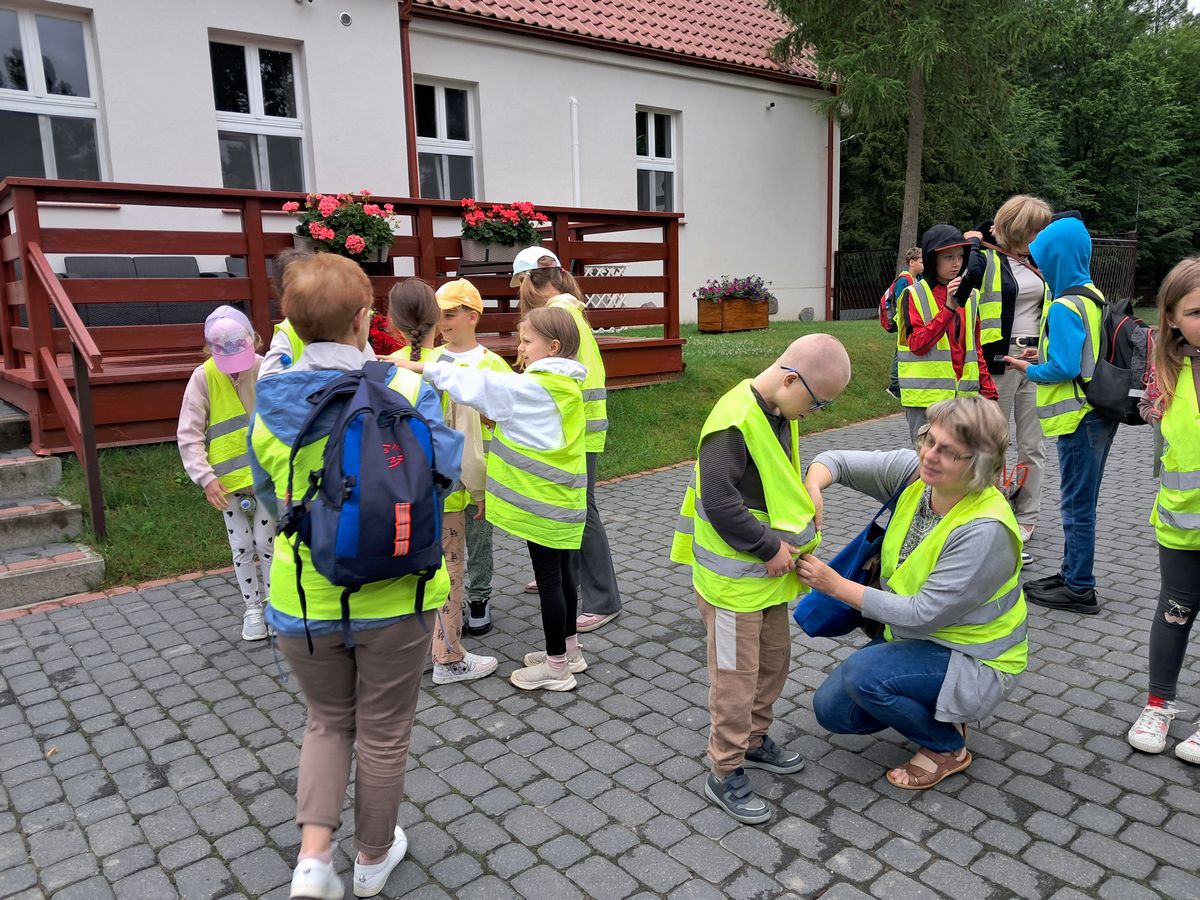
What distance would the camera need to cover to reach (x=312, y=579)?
2.30 metres

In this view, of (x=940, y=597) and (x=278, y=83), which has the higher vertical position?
(x=278, y=83)

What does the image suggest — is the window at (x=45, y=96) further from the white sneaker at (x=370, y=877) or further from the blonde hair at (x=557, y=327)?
the white sneaker at (x=370, y=877)

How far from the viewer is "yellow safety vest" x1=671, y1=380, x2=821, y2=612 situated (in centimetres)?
272

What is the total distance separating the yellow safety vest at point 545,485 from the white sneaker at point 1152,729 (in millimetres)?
2255

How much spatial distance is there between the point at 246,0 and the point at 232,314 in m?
8.17

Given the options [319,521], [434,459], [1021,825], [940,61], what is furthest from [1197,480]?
[940,61]

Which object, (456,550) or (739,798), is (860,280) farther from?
(739,798)

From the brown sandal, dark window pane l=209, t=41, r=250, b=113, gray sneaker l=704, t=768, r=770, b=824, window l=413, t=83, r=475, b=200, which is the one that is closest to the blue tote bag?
the brown sandal

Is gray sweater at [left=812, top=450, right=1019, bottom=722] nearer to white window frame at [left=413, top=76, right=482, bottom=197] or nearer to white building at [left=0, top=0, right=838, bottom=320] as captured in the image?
white building at [left=0, top=0, right=838, bottom=320]

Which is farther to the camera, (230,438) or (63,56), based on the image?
(63,56)

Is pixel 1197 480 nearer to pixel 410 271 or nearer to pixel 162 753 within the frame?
pixel 162 753

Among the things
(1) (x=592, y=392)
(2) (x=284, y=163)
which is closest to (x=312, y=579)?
(1) (x=592, y=392)

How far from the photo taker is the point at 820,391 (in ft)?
8.77

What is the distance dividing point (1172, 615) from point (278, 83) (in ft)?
36.9
